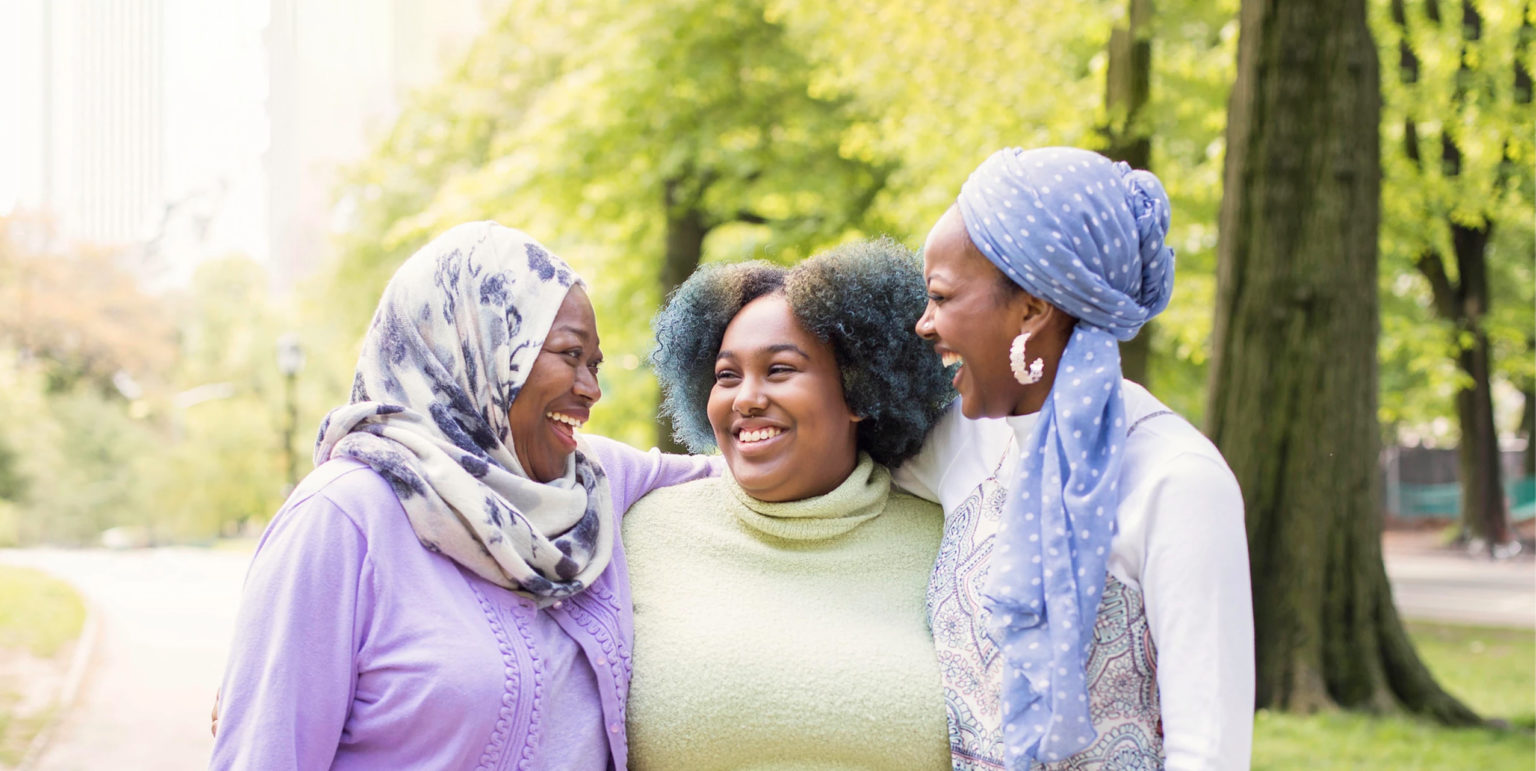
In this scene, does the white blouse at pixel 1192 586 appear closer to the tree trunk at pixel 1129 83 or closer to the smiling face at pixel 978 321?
the smiling face at pixel 978 321

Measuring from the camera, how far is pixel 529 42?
51.9 feet

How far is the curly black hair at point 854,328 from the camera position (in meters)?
3.12

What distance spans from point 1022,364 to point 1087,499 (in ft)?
1.05

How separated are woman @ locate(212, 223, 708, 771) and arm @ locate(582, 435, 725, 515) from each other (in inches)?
13.1

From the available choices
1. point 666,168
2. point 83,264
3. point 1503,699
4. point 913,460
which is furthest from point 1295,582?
point 83,264

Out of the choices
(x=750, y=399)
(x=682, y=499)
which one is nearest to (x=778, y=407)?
(x=750, y=399)

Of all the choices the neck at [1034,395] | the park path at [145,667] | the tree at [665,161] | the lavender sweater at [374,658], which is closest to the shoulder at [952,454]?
the neck at [1034,395]

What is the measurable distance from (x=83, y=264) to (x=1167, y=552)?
125 feet

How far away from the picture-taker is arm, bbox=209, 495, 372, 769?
2.31 metres

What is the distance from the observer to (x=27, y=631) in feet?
41.3

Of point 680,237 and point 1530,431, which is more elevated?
point 680,237

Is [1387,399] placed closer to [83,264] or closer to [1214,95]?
[1214,95]

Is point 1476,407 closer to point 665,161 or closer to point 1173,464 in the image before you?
point 665,161

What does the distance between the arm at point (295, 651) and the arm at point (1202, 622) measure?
1453mm
